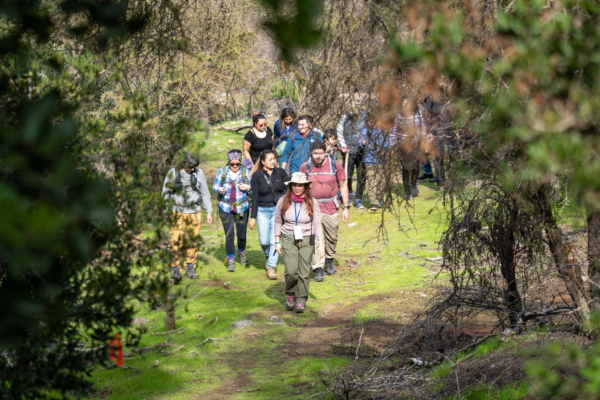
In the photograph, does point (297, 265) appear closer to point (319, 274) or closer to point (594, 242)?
point (319, 274)

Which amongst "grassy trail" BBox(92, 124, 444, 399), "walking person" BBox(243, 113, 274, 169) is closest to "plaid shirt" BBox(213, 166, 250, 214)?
"walking person" BBox(243, 113, 274, 169)

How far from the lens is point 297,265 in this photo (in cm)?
1037

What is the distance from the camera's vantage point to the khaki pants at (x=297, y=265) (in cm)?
1034

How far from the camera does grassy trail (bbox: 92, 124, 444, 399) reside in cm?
774

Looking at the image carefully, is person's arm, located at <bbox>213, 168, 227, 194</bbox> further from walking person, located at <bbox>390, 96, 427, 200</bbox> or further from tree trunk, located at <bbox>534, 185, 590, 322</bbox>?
tree trunk, located at <bbox>534, 185, 590, 322</bbox>

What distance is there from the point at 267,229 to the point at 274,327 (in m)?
2.77

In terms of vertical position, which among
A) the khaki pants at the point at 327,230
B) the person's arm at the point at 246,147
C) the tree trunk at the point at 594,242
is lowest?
the khaki pants at the point at 327,230

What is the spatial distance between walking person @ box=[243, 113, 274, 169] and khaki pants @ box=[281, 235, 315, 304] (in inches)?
130

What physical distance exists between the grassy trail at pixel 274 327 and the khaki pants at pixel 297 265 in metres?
0.38

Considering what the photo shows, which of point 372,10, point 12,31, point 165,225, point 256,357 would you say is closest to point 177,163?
point 165,225

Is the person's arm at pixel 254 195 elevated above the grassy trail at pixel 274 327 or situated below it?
above

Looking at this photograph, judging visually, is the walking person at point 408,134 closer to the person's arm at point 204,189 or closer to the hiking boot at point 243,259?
the person's arm at point 204,189

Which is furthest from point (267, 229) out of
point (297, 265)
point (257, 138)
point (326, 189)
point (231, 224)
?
point (257, 138)

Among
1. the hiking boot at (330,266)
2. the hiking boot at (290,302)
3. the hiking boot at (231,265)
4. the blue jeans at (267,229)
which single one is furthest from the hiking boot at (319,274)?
the hiking boot at (231,265)
